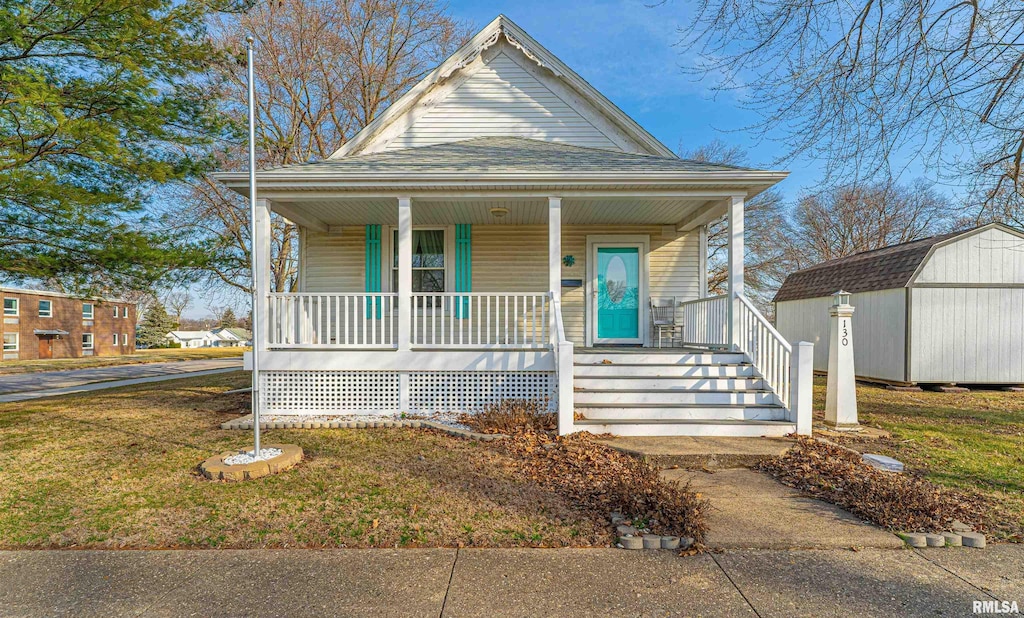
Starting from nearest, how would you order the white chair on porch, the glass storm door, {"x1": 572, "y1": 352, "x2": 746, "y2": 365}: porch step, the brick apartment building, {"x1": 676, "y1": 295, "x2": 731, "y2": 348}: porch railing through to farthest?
{"x1": 572, "y1": 352, "x2": 746, "y2": 365}: porch step → {"x1": 676, "y1": 295, "x2": 731, "y2": 348}: porch railing → the white chair on porch → the glass storm door → the brick apartment building

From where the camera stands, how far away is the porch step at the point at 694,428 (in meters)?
5.70

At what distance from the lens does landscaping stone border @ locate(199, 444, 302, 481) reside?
424cm

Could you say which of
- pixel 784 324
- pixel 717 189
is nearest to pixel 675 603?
pixel 717 189

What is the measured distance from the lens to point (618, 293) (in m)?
9.07

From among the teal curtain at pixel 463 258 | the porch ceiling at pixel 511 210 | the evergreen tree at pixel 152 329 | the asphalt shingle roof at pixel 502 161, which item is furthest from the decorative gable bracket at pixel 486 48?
the evergreen tree at pixel 152 329

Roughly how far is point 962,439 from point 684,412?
3418mm

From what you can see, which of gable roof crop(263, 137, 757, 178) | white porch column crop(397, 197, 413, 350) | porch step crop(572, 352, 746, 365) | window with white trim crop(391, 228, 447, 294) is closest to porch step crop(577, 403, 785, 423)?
porch step crop(572, 352, 746, 365)

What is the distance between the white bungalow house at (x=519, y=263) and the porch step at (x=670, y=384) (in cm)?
3

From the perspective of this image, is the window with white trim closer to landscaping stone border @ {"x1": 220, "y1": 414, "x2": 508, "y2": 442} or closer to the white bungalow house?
the white bungalow house

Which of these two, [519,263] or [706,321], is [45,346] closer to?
[519,263]

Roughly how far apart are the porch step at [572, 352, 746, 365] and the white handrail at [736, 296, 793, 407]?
265 mm

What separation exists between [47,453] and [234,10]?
715 centimetres

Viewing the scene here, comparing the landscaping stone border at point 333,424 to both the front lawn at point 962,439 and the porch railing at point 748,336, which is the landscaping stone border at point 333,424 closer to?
the porch railing at point 748,336

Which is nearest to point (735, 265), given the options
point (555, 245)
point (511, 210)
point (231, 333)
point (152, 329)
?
point (555, 245)
